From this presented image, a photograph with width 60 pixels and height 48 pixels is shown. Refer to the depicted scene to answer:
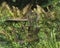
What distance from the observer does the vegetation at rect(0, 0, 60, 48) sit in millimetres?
5945

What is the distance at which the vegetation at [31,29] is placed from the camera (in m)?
5.95

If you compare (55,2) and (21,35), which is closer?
(21,35)

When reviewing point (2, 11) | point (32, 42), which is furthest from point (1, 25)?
point (32, 42)

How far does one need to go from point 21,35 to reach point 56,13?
42.8 inches

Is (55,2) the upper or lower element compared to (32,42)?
upper

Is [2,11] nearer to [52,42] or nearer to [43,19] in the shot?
[43,19]

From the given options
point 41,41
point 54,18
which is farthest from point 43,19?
point 41,41

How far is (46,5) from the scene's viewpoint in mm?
7715

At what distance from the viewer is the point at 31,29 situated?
6535mm

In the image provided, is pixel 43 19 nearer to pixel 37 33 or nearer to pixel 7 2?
pixel 37 33

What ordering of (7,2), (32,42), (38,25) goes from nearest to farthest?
(32,42)
(38,25)
(7,2)

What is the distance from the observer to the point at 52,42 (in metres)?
5.61

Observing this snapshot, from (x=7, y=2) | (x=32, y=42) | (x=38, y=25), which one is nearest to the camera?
(x=32, y=42)

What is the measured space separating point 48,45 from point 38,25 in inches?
44.3
